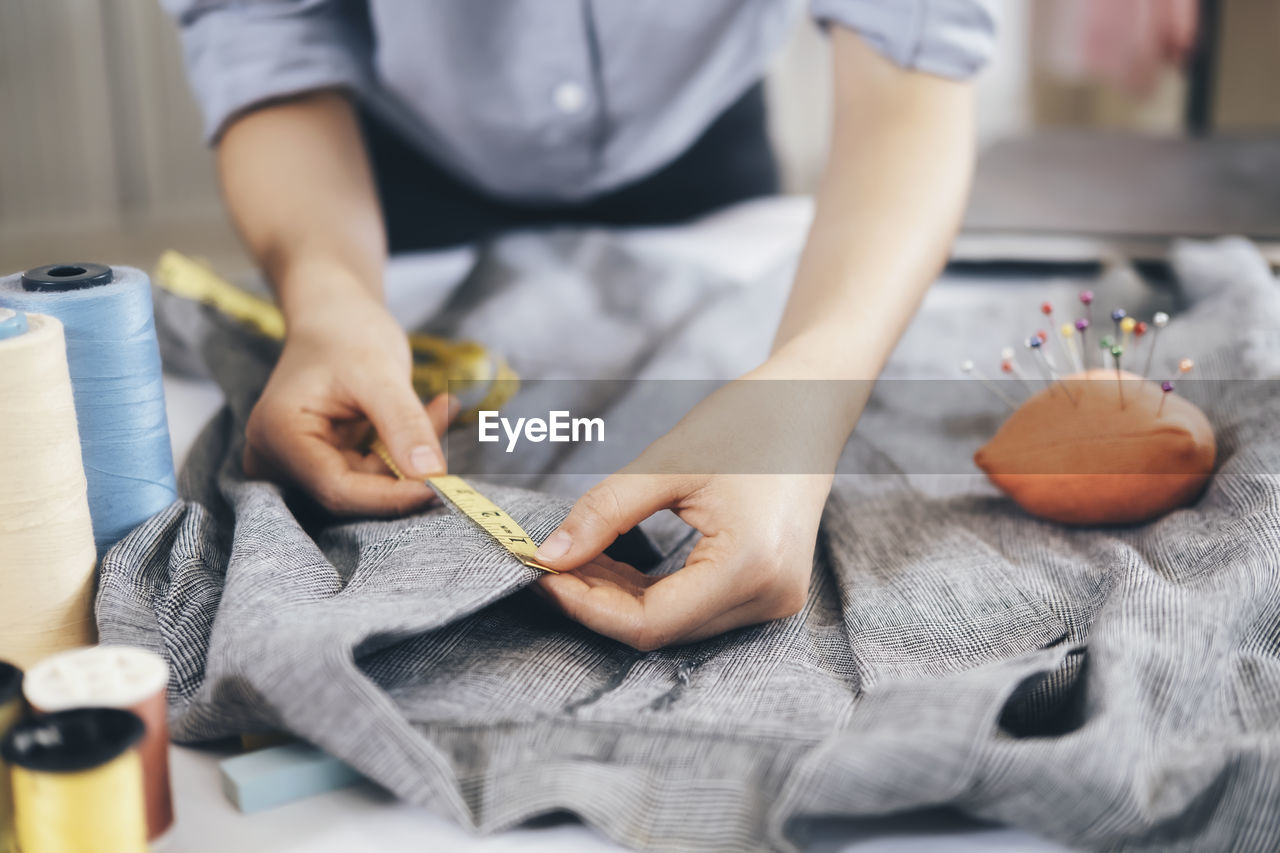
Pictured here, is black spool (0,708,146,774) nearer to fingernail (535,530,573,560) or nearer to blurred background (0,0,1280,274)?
fingernail (535,530,573,560)

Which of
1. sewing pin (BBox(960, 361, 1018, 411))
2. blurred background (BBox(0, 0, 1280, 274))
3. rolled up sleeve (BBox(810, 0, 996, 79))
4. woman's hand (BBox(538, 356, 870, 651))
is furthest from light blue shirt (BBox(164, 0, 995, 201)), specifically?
blurred background (BBox(0, 0, 1280, 274))

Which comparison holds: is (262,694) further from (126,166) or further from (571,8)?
(126,166)

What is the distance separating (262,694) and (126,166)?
13.7ft

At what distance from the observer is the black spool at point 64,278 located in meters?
0.72

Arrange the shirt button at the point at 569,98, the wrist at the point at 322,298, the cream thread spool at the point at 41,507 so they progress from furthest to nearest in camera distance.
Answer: the shirt button at the point at 569,98 → the wrist at the point at 322,298 → the cream thread spool at the point at 41,507

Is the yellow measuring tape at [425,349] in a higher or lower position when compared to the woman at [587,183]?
lower

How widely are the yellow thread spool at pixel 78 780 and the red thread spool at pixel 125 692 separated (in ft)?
0.04

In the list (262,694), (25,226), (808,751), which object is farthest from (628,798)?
(25,226)

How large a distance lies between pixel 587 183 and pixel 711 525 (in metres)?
0.90

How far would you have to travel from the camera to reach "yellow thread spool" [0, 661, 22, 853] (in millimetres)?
524

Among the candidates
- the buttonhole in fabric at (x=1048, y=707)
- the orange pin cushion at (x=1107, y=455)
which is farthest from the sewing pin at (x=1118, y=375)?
the buttonhole in fabric at (x=1048, y=707)

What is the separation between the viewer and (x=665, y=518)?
0.84 metres

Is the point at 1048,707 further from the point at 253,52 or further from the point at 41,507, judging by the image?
the point at 253,52

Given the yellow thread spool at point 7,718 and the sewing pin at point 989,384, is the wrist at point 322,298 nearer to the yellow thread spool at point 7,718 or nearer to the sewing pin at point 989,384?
the yellow thread spool at point 7,718
